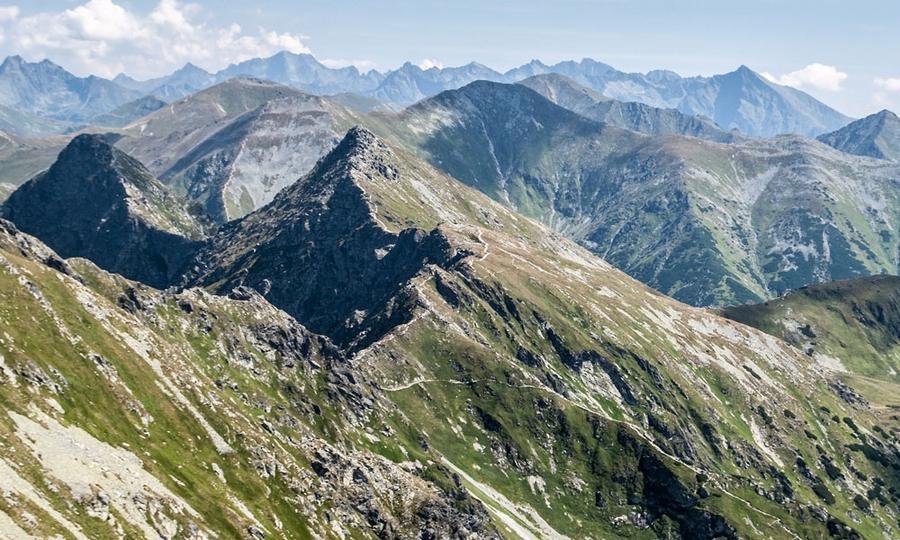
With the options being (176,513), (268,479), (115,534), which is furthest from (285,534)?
(115,534)

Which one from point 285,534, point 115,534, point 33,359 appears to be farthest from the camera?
point 285,534

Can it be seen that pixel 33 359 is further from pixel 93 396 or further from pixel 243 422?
pixel 243 422

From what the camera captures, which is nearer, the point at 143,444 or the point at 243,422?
the point at 143,444

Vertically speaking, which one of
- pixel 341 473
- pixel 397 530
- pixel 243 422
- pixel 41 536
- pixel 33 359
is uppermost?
pixel 33 359

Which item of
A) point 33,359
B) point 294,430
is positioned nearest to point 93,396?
point 33,359

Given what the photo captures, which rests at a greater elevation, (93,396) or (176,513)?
(93,396)

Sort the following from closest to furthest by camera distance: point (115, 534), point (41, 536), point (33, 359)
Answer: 1. point (41, 536)
2. point (115, 534)
3. point (33, 359)

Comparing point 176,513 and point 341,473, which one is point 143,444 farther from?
point 341,473
